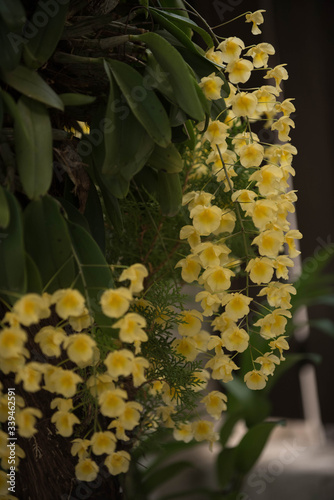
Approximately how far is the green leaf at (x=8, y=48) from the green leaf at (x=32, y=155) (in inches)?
1.3

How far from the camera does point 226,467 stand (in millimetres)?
1115

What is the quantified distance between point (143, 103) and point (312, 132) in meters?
1.40

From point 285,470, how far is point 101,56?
1428mm

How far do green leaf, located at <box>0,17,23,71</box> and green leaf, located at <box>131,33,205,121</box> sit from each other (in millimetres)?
110

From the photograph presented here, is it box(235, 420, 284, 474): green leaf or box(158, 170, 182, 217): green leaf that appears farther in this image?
box(235, 420, 284, 474): green leaf

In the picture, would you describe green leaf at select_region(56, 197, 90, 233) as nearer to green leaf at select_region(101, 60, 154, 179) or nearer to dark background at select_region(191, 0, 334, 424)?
green leaf at select_region(101, 60, 154, 179)

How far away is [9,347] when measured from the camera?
1.15ft

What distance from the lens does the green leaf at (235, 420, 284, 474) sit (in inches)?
40.7

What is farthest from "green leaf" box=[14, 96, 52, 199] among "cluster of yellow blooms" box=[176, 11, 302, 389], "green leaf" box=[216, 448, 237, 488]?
"green leaf" box=[216, 448, 237, 488]

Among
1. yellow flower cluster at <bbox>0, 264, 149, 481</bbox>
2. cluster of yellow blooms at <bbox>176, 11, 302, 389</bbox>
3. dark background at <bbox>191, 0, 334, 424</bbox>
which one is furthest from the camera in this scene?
dark background at <bbox>191, 0, 334, 424</bbox>

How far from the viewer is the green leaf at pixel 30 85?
403mm

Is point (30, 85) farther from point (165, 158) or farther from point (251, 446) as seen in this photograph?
point (251, 446)

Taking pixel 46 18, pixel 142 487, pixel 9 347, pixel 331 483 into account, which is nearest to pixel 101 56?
pixel 46 18

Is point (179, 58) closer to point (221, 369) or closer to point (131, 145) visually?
point (131, 145)
